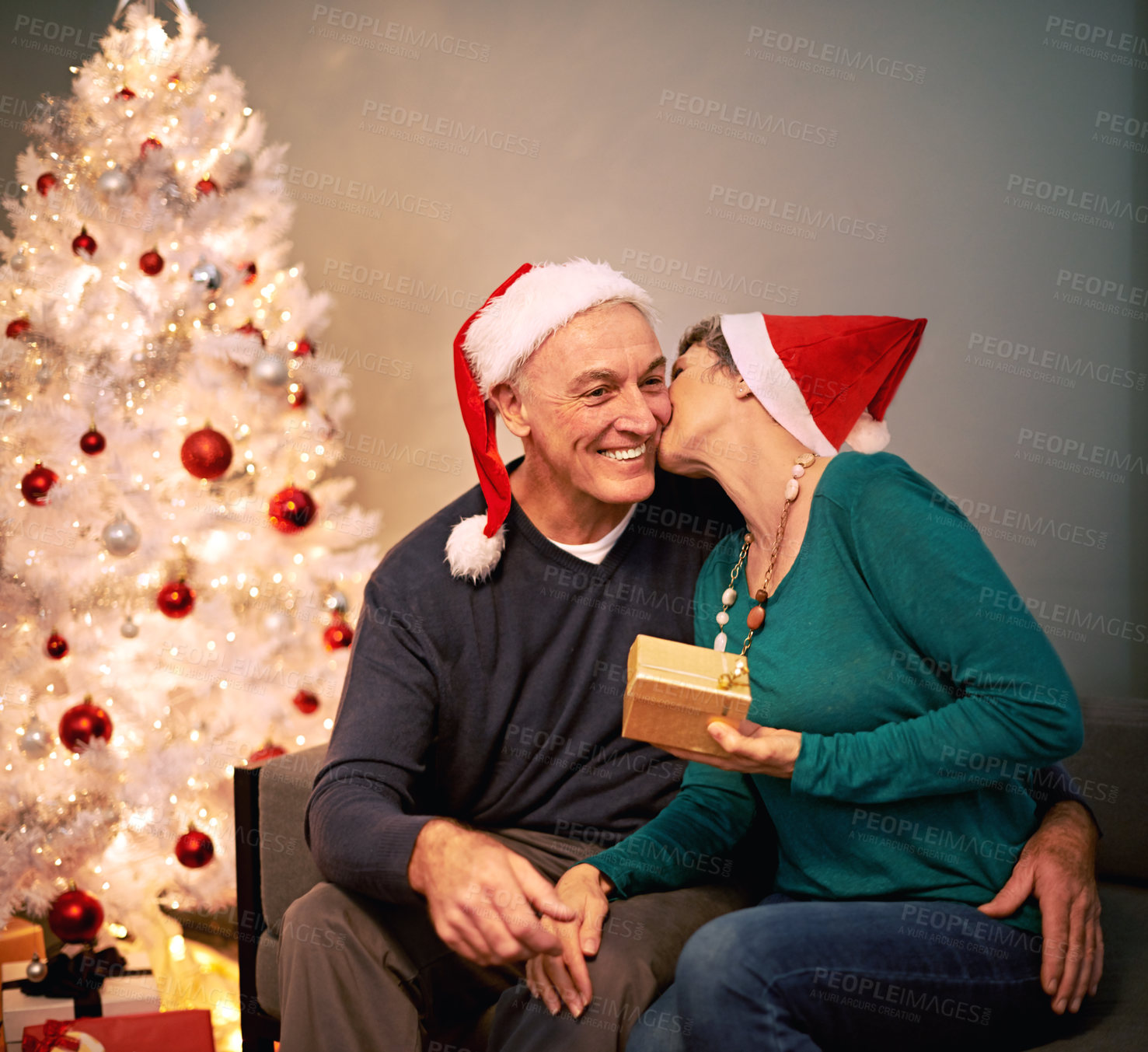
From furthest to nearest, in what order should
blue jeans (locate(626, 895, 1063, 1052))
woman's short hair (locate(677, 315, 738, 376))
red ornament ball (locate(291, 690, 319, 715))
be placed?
red ornament ball (locate(291, 690, 319, 715)) → woman's short hair (locate(677, 315, 738, 376)) → blue jeans (locate(626, 895, 1063, 1052))

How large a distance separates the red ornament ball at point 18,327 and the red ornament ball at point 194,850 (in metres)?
1.43

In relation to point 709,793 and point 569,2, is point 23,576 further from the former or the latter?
point 569,2

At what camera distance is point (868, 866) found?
131 centimetres

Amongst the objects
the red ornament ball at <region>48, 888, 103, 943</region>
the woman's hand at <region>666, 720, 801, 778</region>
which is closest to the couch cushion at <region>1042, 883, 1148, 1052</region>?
the woman's hand at <region>666, 720, 801, 778</region>

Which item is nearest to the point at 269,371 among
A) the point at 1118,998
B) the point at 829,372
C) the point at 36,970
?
the point at 36,970

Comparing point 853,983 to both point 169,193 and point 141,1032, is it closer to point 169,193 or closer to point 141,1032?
point 141,1032

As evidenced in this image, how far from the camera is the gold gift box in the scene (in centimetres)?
122

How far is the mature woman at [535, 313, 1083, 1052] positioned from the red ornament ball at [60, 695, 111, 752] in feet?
5.58

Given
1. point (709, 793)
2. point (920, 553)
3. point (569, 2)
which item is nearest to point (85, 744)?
point (709, 793)

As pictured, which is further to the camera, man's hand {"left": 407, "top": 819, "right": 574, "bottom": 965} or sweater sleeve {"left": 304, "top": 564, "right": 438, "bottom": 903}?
sweater sleeve {"left": 304, "top": 564, "right": 438, "bottom": 903}

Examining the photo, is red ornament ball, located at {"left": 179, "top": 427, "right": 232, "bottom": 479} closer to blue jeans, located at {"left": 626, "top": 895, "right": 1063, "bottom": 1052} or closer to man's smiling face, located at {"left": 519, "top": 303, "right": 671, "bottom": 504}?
man's smiling face, located at {"left": 519, "top": 303, "right": 671, "bottom": 504}

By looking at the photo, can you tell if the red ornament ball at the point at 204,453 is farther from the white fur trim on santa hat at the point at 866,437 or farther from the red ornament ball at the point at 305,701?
the white fur trim on santa hat at the point at 866,437

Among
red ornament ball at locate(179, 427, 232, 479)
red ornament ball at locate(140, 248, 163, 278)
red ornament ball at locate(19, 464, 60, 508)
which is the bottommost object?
red ornament ball at locate(19, 464, 60, 508)

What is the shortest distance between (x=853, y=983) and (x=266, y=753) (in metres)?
1.79
